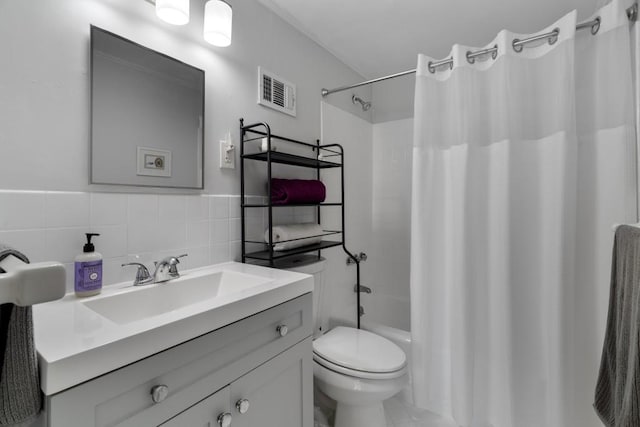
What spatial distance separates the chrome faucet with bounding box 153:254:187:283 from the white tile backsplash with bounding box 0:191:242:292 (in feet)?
0.22

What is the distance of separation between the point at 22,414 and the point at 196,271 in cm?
71

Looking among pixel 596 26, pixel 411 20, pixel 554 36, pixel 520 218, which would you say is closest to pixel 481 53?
pixel 554 36

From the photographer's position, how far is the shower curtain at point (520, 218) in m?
1.15

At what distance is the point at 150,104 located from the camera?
41.4 inches

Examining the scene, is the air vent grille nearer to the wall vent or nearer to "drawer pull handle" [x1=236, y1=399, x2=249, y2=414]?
the wall vent

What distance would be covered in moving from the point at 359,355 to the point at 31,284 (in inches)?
50.7


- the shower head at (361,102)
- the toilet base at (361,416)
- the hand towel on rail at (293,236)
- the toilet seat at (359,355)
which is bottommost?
the toilet base at (361,416)

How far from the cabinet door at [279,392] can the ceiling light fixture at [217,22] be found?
1231 millimetres

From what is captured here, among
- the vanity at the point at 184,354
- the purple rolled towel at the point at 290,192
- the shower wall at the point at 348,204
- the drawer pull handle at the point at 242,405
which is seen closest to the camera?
the vanity at the point at 184,354

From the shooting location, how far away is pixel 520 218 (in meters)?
1.29

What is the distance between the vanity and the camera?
51 cm

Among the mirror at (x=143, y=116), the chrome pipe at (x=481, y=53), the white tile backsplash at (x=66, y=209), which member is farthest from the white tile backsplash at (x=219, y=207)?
the chrome pipe at (x=481, y=53)

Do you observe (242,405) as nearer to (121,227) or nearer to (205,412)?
(205,412)

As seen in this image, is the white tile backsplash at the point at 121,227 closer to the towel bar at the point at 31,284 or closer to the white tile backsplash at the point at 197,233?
the white tile backsplash at the point at 197,233
